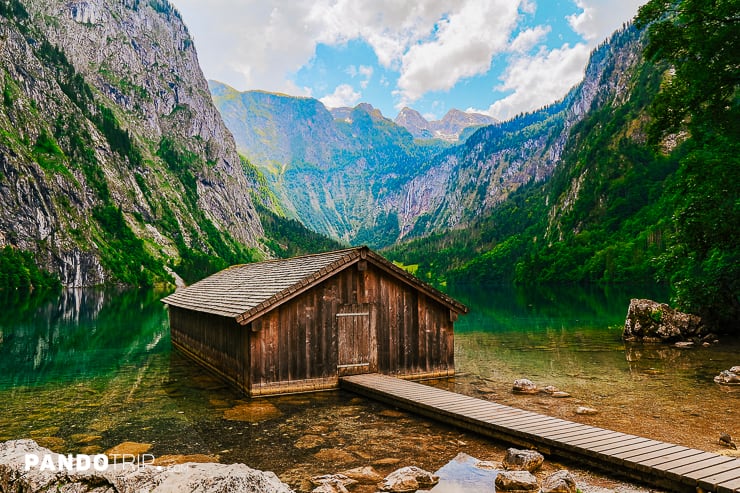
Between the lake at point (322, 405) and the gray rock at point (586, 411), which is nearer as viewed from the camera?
the lake at point (322, 405)

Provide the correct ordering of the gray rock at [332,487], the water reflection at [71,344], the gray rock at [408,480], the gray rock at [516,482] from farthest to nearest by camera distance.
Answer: the water reflection at [71,344], the gray rock at [408,480], the gray rock at [332,487], the gray rock at [516,482]

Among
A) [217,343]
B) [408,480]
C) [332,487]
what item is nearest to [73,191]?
[217,343]

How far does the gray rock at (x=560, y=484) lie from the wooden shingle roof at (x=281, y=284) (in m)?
11.0

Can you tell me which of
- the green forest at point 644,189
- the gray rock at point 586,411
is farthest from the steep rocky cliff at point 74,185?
the gray rock at point 586,411

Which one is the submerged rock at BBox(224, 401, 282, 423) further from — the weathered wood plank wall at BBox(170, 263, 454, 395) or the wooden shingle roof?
the wooden shingle roof

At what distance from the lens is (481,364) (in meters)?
26.1

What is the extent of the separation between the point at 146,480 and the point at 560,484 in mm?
6306

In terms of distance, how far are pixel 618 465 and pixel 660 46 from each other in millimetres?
22253

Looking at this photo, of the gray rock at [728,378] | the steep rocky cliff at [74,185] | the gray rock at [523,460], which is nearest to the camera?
the gray rock at [523,460]

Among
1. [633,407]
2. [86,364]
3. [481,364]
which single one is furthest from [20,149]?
[633,407]

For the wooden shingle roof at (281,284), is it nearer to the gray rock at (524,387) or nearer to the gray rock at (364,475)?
the gray rock at (524,387)

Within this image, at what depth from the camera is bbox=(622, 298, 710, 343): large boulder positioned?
30953 millimetres

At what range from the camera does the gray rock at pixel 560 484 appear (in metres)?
9.09

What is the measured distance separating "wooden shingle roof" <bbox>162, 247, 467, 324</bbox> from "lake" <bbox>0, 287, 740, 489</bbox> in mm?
2889
